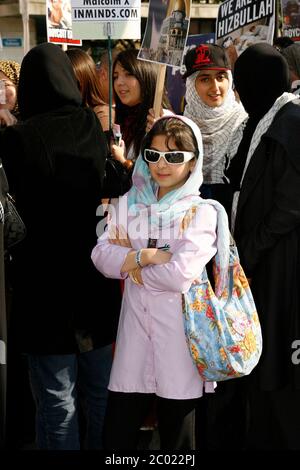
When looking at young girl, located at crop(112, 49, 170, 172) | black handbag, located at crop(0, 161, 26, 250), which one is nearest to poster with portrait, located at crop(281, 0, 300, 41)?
young girl, located at crop(112, 49, 170, 172)

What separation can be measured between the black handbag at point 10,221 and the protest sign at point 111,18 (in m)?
1.77

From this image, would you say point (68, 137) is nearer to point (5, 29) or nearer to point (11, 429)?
point (11, 429)

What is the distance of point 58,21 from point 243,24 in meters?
1.74

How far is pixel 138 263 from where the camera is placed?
247 cm

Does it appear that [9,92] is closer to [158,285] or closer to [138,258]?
[138,258]

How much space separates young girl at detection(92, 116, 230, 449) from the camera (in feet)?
8.15

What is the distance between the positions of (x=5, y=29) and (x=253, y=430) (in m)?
16.4

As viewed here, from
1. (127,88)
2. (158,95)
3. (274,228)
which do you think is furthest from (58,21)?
(274,228)

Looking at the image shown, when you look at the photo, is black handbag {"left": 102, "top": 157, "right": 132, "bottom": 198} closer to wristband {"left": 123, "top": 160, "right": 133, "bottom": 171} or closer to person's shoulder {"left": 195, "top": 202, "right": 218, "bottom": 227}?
wristband {"left": 123, "top": 160, "right": 133, "bottom": 171}

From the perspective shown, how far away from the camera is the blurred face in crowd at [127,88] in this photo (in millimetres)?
3691

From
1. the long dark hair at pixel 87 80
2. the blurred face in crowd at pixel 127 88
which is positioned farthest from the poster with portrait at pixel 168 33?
the long dark hair at pixel 87 80

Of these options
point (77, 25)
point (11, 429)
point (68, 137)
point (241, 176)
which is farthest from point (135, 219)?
point (77, 25)

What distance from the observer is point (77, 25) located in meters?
3.99

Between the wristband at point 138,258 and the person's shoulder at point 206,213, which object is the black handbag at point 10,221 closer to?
the wristband at point 138,258
